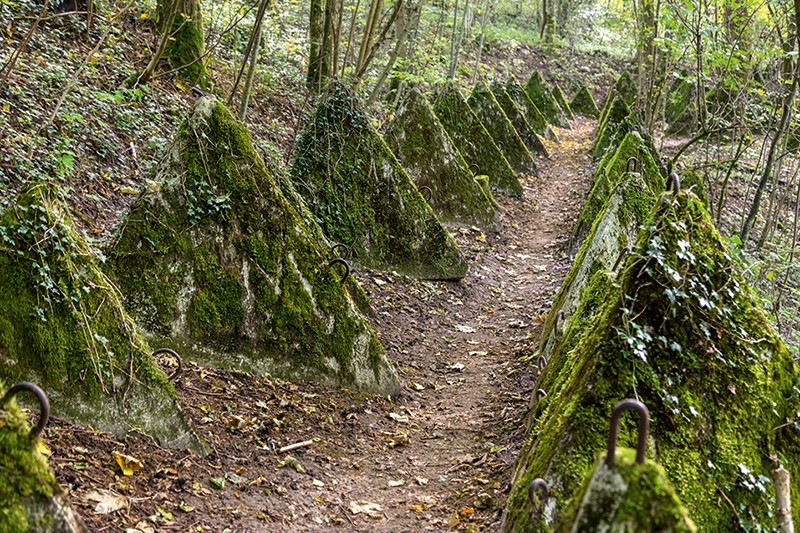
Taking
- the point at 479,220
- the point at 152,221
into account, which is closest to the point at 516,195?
the point at 479,220

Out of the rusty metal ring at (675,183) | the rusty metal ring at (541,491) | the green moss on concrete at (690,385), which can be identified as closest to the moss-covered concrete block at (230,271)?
the green moss on concrete at (690,385)

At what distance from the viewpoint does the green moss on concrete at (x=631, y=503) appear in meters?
1.58

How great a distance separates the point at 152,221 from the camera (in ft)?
15.9

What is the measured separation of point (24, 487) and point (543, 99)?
23.2 meters

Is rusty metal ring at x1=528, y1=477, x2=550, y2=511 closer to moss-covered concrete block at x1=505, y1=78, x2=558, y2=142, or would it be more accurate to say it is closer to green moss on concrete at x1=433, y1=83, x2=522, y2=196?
green moss on concrete at x1=433, y1=83, x2=522, y2=196

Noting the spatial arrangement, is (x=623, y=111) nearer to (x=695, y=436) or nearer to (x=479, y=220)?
(x=479, y=220)

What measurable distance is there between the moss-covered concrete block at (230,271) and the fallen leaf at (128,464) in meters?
1.45

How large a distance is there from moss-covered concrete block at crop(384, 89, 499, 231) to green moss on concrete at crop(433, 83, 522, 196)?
2.06 meters

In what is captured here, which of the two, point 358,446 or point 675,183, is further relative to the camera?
point 358,446

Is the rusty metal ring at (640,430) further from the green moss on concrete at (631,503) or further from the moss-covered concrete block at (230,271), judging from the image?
the moss-covered concrete block at (230,271)

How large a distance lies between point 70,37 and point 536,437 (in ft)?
29.7

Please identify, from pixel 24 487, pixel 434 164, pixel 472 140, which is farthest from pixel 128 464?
pixel 472 140

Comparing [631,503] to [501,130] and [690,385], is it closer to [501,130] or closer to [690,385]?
[690,385]

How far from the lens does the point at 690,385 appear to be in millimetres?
2795
